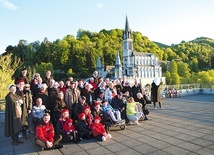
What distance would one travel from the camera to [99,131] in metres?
6.74

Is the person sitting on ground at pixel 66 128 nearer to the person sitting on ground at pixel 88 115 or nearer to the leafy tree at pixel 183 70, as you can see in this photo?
the person sitting on ground at pixel 88 115

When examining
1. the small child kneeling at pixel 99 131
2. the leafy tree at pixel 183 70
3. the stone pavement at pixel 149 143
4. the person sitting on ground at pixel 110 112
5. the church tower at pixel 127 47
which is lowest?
the stone pavement at pixel 149 143

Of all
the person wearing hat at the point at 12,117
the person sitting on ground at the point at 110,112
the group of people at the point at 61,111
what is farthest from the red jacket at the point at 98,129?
the person wearing hat at the point at 12,117

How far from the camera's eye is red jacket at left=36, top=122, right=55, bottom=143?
591 centimetres

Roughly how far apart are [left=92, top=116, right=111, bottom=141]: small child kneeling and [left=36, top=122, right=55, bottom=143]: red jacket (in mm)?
1374

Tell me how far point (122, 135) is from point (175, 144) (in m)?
1.84

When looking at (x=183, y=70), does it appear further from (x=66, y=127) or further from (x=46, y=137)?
(x=46, y=137)

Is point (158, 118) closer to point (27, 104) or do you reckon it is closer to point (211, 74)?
point (27, 104)

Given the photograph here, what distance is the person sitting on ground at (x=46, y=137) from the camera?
5.85 m

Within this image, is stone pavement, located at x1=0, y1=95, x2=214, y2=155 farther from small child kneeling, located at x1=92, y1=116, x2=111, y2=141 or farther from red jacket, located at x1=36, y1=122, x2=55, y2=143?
red jacket, located at x1=36, y1=122, x2=55, y2=143

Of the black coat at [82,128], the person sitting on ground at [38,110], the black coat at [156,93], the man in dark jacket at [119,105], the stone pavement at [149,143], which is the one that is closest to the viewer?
the stone pavement at [149,143]

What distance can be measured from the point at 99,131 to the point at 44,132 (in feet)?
5.63

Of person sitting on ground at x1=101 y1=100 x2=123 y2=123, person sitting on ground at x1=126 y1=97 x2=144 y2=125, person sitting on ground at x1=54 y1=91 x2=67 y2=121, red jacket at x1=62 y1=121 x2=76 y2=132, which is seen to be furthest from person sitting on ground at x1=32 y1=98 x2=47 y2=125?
person sitting on ground at x1=126 y1=97 x2=144 y2=125

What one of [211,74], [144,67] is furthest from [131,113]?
[144,67]
